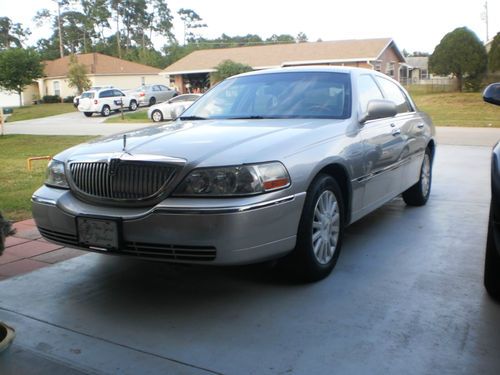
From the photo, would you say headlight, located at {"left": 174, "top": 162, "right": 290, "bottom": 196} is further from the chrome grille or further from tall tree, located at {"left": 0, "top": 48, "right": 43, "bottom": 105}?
tall tree, located at {"left": 0, "top": 48, "right": 43, "bottom": 105}

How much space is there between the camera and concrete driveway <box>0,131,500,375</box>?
→ 9.61 ft

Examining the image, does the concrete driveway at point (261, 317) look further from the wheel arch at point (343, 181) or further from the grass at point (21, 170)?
the grass at point (21, 170)

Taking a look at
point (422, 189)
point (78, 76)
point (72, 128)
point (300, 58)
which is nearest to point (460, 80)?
point (300, 58)

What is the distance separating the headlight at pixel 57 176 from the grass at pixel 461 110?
17058 millimetres

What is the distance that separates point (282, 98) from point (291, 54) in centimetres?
3653

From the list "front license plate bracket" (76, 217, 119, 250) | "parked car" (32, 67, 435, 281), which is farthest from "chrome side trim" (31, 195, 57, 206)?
"front license plate bracket" (76, 217, 119, 250)

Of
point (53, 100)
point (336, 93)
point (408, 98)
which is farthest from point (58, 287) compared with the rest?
point (53, 100)

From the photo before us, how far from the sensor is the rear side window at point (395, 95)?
18.6 feet

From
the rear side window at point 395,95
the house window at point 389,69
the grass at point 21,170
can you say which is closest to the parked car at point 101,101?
the grass at point 21,170

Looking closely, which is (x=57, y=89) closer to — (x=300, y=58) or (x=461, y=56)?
(x=300, y=58)

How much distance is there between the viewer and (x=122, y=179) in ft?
11.5

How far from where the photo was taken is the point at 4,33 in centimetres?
8100

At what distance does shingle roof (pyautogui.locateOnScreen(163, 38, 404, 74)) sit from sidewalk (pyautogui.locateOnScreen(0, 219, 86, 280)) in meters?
33.9

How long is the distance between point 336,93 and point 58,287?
281 cm
